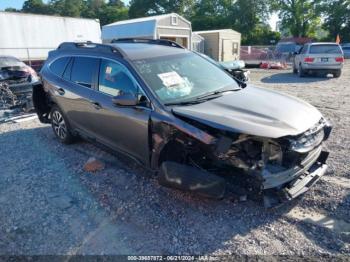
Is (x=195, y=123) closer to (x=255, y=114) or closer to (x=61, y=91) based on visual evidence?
(x=255, y=114)

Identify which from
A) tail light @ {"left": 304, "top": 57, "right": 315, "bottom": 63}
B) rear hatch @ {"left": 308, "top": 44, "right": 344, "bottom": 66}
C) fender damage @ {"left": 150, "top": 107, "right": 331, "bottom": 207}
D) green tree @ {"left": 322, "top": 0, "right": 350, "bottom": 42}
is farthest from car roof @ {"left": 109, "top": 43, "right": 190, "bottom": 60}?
green tree @ {"left": 322, "top": 0, "right": 350, "bottom": 42}

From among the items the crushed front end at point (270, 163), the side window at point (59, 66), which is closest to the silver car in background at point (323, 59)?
the side window at point (59, 66)

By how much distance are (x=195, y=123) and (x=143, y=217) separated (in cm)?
118

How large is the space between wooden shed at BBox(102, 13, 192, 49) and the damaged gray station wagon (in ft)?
47.5

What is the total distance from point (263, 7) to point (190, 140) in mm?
54436

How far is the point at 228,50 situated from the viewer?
77.9 ft

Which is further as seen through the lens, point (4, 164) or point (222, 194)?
point (4, 164)

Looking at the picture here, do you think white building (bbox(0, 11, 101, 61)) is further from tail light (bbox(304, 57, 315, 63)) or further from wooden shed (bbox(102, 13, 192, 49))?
tail light (bbox(304, 57, 315, 63))

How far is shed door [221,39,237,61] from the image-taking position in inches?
909

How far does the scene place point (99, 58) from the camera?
459cm

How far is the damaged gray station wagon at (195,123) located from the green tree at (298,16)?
53796 mm

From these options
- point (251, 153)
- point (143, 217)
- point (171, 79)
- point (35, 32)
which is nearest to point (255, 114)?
point (251, 153)

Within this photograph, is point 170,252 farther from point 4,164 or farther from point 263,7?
point 263,7

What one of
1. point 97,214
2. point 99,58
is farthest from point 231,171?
point 99,58
